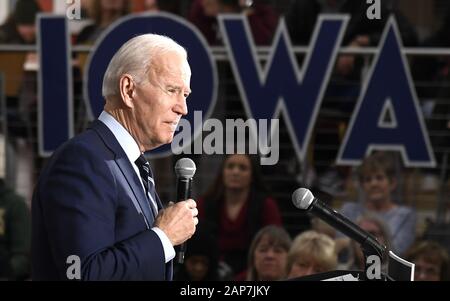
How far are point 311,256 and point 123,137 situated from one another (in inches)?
117

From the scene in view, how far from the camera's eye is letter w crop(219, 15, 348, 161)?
22.1 ft

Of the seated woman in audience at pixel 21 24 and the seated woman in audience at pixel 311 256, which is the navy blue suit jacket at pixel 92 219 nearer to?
the seated woman in audience at pixel 311 256

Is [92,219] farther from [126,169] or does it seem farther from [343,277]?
[343,277]

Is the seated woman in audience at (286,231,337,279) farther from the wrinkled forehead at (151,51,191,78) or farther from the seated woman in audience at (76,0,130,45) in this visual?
the wrinkled forehead at (151,51,191,78)

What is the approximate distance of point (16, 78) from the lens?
22.8 feet

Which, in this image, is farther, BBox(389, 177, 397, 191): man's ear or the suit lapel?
BBox(389, 177, 397, 191): man's ear

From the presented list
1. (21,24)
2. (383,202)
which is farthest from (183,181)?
→ (21,24)

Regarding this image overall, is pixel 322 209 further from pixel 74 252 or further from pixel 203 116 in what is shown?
pixel 203 116

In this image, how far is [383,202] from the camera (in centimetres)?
670

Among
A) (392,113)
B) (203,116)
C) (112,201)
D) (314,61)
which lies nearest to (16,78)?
(203,116)

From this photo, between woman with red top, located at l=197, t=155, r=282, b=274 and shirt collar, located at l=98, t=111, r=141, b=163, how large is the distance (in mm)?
3520

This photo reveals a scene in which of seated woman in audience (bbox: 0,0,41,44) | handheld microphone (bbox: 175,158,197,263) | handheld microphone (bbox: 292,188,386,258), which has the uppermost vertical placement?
seated woman in audience (bbox: 0,0,41,44)

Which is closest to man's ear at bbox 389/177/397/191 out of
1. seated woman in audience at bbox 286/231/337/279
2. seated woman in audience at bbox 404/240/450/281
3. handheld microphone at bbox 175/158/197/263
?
seated woman in audience at bbox 404/240/450/281

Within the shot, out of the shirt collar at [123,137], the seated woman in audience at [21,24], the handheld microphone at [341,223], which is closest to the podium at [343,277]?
the handheld microphone at [341,223]
